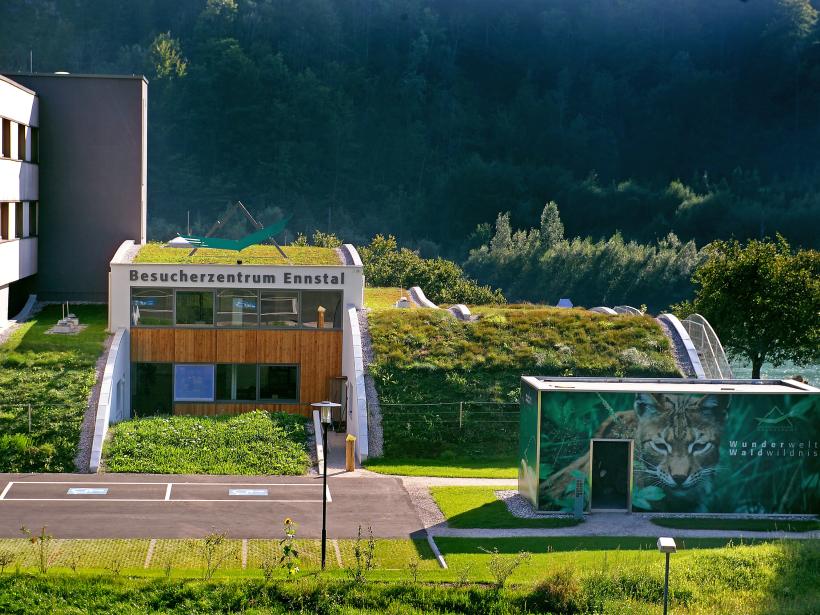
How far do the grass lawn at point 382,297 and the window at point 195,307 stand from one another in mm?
7777

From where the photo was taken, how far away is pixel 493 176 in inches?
4916

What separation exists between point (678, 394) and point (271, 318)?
15537 mm

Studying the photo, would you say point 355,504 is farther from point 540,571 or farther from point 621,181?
point 621,181

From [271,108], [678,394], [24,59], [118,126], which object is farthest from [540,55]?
[678,394]

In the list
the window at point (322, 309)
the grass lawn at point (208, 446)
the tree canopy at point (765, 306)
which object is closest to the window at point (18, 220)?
the window at point (322, 309)

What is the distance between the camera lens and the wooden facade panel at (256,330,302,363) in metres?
38.4

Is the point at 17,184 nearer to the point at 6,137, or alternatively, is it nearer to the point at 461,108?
the point at 6,137

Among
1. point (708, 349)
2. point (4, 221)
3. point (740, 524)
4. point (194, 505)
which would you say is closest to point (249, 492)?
point (194, 505)

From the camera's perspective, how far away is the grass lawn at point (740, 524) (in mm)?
26312

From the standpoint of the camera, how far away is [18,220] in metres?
41.7

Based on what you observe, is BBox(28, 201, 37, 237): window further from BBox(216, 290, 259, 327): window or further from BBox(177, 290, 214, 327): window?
BBox(216, 290, 259, 327): window

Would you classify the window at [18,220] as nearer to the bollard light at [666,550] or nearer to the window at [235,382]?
the window at [235,382]

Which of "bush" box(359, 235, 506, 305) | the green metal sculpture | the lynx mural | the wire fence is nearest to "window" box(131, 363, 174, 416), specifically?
the green metal sculpture

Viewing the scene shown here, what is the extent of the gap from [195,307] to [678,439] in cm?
1720
